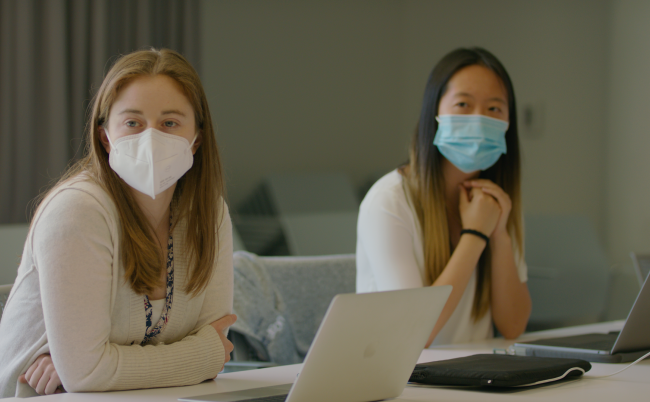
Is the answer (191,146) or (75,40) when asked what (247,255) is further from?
(75,40)

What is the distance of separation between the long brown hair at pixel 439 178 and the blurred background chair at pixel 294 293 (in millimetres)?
522

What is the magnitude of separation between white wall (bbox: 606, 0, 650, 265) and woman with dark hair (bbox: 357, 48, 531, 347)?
2032mm

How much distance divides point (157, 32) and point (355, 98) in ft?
5.09

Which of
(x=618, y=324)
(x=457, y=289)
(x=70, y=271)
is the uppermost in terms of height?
(x=70, y=271)

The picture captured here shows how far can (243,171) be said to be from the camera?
3.66 m

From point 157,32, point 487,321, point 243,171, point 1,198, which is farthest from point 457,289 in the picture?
point 243,171

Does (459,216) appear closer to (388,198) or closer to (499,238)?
(499,238)

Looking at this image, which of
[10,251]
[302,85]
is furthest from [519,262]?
[302,85]

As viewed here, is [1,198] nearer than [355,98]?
Yes

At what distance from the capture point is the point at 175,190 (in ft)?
4.09

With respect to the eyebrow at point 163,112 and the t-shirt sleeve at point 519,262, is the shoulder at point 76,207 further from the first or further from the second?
the t-shirt sleeve at point 519,262

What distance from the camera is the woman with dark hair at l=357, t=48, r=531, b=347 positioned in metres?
1.57

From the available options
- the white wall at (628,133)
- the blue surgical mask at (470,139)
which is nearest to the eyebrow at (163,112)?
the blue surgical mask at (470,139)

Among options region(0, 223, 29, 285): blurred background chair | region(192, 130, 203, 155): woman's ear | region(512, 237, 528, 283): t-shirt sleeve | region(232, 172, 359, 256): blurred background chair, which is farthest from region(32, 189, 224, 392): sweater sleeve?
region(232, 172, 359, 256): blurred background chair
